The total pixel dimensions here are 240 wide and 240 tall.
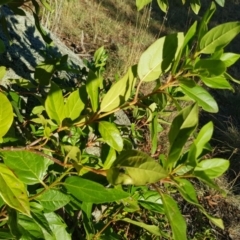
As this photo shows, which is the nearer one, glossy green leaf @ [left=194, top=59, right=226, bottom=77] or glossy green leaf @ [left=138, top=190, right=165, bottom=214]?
glossy green leaf @ [left=194, top=59, right=226, bottom=77]

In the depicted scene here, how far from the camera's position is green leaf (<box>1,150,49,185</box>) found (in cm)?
77

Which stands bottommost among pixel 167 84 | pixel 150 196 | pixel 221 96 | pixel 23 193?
pixel 221 96

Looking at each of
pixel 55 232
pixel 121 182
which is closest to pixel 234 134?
pixel 55 232

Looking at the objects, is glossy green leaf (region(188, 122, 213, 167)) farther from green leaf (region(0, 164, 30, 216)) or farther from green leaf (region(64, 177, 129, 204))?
green leaf (region(0, 164, 30, 216))

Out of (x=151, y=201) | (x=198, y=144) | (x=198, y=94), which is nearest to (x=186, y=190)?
(x=198, y=144)

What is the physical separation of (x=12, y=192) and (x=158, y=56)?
33cm

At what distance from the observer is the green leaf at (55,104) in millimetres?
802

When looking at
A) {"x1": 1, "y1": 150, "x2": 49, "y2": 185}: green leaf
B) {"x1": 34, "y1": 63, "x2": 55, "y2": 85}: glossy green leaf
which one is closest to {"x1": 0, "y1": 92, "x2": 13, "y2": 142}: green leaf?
{"x1": 1, "y1": 150, "x2": 49, "y2": 185}: green leaf

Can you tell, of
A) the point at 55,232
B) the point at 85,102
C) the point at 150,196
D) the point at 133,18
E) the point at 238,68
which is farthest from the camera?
the point at 133,18

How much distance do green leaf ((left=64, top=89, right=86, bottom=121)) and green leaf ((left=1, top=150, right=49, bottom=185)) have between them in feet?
0.31

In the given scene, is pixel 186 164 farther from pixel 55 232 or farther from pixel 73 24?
pixel 73 24

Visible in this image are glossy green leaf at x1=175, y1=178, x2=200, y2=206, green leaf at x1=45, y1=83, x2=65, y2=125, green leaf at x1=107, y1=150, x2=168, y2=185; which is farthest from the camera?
green leaf at x1=45, y1=83, x2=65, y2=125

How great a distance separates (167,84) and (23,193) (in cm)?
32

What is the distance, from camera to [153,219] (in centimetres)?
220
